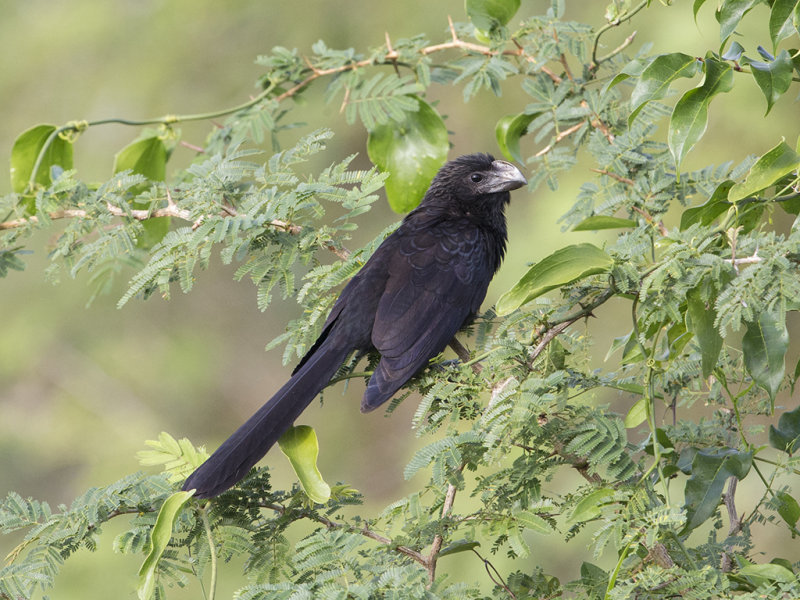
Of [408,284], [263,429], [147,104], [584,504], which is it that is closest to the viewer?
[584,504]

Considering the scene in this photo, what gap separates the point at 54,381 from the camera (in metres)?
5.26

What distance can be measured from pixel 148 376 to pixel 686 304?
4.53 meters

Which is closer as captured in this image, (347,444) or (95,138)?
(95,138)

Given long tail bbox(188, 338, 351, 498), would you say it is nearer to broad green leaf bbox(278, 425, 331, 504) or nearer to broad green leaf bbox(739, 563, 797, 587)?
broad green leaf bbox(278, 425, 331, 504)

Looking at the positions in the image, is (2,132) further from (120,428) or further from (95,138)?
(120,428)

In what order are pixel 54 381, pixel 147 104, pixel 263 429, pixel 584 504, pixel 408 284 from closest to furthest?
pixel 584 504
pixel 263 429
pixel 408 284
pixel 147 104
pixel 54 381

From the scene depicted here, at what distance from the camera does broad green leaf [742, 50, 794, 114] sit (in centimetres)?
124

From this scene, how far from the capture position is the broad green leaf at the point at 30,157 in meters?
2.42

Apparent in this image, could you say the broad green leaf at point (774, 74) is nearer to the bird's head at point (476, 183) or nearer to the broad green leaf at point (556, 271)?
the broad green leaf at point (556, 271)

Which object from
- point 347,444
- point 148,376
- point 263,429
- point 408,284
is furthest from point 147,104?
point 263,429

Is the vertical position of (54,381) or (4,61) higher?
(4,61)

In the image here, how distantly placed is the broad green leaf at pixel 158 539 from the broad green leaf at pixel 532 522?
0.55m

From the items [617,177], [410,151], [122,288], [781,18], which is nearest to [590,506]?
[781,18]

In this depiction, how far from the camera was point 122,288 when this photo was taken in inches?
191
